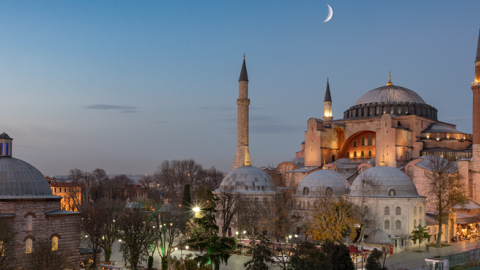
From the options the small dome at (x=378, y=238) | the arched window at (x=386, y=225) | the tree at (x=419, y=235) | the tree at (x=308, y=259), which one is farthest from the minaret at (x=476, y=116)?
the tree at (x=308, y=259)

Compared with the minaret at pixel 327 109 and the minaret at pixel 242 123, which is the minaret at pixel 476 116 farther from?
the minaret at pixel 242 123

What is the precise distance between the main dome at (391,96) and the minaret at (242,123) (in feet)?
47.1

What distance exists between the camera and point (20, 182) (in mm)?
22641

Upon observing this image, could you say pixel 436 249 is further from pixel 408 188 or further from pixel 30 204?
pixel 30 204

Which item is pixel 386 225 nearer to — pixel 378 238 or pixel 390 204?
pixel 390 204

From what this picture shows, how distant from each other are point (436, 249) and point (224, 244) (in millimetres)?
17161

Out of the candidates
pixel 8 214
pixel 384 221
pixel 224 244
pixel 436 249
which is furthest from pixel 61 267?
pixel 436 249

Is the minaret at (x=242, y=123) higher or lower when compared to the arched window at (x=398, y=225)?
higher

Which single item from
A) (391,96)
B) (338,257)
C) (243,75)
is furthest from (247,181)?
(391,96)

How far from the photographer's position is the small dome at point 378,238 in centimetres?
3234

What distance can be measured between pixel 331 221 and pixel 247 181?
33.2ft

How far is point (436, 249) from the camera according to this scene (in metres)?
33.5

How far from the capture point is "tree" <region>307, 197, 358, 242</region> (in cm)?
2927

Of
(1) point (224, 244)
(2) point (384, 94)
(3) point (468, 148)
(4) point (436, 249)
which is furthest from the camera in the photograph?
(2) point (384, 94)
